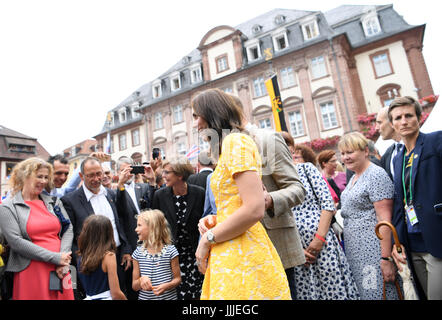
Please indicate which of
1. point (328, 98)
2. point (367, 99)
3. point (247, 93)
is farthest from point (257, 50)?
point (367, 99)

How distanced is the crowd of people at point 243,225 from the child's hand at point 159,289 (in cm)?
1

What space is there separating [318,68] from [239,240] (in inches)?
760

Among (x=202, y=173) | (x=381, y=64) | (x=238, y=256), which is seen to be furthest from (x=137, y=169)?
(x=381, y=64)

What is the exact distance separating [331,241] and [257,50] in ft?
68.9

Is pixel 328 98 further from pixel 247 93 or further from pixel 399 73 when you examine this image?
pixel 247 93

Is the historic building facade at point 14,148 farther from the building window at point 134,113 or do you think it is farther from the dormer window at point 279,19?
the dormer window at point 279,19

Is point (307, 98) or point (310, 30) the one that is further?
point (310, 30)

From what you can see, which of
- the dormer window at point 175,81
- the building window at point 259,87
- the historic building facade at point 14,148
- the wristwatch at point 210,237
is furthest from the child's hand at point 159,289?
the dormer window at point 175,81

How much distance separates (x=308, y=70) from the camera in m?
18.6

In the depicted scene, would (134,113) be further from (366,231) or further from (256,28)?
(366,231)

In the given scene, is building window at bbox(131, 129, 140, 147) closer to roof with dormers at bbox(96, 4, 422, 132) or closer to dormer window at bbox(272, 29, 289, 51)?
roof with dormers at bbox(96, 4, 422, 132)

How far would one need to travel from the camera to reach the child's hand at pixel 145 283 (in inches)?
113

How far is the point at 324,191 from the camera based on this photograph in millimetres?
2486

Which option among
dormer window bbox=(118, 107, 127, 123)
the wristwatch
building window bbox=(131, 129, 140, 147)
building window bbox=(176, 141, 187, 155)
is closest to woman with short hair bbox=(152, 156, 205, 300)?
the wristwatch
